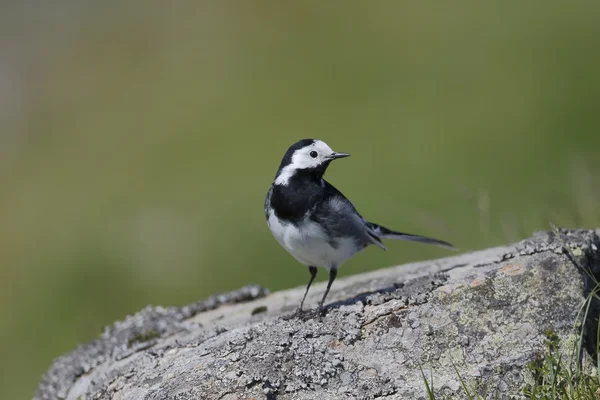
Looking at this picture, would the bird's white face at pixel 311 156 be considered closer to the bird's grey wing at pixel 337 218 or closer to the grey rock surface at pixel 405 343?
the bird's grey wing at pixel 337 218

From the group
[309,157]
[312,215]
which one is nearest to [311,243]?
[312,215]

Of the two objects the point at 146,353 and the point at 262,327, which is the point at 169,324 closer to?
the point at 146,353

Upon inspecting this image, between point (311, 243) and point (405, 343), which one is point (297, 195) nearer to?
point (311, 243)

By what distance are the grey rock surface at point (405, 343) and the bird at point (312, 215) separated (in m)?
0.42

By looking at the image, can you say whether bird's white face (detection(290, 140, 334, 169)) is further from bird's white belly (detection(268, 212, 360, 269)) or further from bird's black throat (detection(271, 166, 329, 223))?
bird's white belly (detection(268, 212, 360, 269))

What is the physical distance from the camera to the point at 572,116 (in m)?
A: 14.8

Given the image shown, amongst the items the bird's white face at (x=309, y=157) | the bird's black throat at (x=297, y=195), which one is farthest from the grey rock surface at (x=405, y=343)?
the bird's white face at (x=309, y=157)

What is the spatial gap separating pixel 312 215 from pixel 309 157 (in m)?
0.50

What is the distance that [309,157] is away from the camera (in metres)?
5.78

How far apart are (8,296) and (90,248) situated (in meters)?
1.66

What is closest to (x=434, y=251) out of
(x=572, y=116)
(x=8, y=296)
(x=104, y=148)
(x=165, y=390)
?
(x=572, y=116)

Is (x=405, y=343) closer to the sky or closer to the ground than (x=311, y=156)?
closer to the ground

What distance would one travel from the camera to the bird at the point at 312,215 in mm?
5477

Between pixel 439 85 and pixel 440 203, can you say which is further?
pixel 439 85
